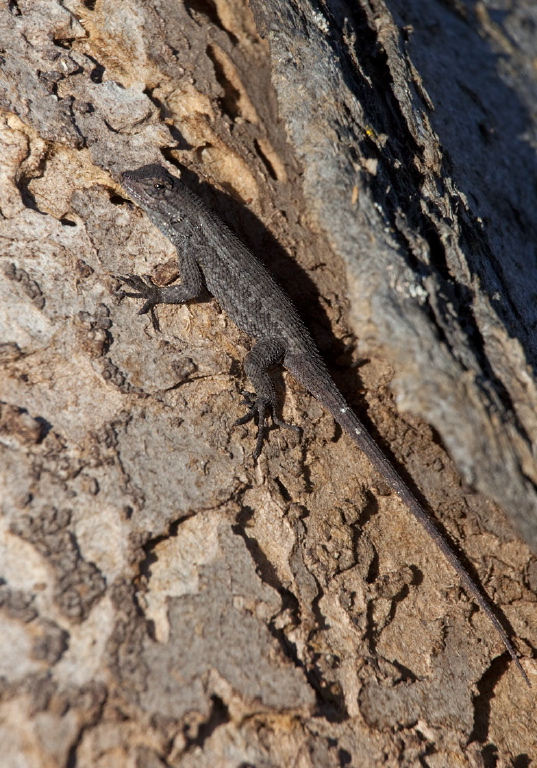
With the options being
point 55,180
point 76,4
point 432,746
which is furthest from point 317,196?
point 432,746

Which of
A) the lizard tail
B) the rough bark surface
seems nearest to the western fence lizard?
the lizard tail

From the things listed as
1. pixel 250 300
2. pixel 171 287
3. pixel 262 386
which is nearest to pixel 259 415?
pixel 262 386

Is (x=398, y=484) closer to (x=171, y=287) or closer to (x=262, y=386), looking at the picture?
(x=262, y=386)

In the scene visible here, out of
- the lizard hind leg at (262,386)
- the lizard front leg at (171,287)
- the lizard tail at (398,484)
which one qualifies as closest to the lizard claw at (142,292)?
the lizard front leg at (171,287)

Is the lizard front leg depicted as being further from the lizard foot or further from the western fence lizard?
the lizard foot

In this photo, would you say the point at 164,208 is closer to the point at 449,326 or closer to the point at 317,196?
the point at 317,196

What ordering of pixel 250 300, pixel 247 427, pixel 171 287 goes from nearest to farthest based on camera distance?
pixel 247 427 < pixel 171 287 < pixel 250 300

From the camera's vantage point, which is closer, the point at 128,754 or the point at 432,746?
the point at 128,754
